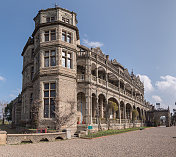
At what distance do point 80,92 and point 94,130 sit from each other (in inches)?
204

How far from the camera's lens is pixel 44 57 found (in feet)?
68.2

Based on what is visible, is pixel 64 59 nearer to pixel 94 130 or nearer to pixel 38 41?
pixel 38 41

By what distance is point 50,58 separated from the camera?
67.5ft

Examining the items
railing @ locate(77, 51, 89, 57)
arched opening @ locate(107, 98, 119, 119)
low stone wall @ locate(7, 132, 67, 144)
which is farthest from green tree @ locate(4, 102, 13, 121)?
low stone wall @ locate(7, 132, 67, 144)

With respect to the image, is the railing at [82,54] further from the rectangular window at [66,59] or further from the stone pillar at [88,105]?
the stone pillar at [88,105]

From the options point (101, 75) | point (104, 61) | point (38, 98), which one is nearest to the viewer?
point (38, 98)

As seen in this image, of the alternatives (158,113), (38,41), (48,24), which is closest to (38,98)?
(38,41)

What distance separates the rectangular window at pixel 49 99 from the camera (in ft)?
63.1

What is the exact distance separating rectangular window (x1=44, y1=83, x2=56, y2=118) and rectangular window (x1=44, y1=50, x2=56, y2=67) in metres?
2.38

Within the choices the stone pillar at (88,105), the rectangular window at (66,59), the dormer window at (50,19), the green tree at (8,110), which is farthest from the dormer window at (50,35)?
the green tree at (8,110)

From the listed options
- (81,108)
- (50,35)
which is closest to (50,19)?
(50,35)

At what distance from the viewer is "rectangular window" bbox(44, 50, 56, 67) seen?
20.5 metres

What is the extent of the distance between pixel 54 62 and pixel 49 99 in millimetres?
4253

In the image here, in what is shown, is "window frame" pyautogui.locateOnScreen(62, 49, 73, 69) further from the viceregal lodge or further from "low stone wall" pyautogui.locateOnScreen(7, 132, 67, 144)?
"low stone wall" pyautogui.locateOnScreen(7, 132, 67, 144)
